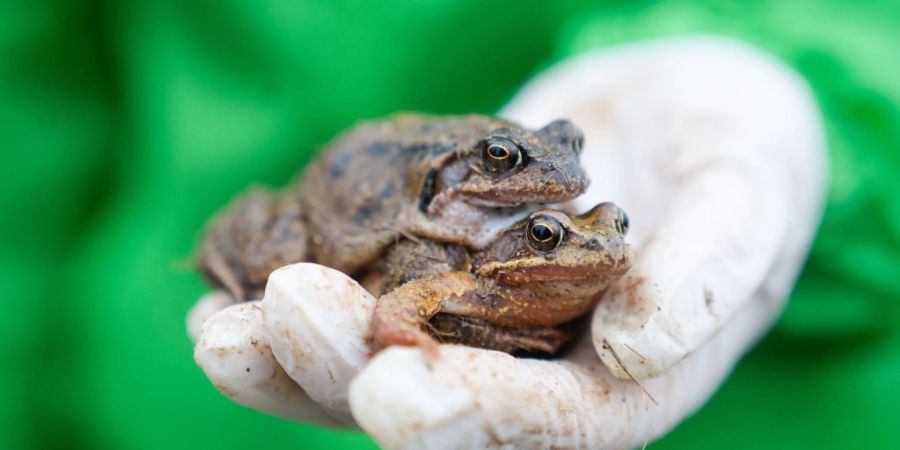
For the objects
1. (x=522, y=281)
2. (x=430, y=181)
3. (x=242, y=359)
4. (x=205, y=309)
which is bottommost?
(x=242, y=359)

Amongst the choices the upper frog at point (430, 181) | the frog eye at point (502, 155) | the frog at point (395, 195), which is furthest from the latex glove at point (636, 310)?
the frog eye at point (502, 155)

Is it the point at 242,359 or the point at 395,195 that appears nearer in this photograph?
the point at 242,359

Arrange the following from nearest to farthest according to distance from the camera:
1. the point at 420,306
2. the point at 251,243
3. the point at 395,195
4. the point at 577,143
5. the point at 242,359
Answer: the point at 242,359, the point at 420,306, the point at 577,143, the point at 395,195, the point at 251,243

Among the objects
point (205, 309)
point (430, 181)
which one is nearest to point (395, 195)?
point (430, 181)

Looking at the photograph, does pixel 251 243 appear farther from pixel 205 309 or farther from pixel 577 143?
pixel 577 143

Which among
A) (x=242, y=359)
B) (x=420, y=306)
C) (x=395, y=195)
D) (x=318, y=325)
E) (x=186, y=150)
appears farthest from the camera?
(x=186, y=150)

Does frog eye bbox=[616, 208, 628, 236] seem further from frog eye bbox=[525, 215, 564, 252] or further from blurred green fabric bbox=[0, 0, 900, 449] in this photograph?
blurred green fabric bbox=[0, 0, 900, 449]

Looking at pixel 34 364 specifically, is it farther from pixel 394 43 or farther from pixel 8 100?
pixel 394 43
